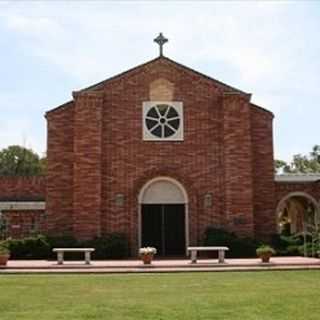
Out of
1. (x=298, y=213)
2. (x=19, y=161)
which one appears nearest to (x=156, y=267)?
(x=298, y=213)

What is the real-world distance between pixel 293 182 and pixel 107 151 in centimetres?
959

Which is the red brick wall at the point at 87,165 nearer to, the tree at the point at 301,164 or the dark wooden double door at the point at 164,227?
the dark wooden double door at the point at 164,227

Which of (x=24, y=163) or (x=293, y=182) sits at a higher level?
(x=24, y=163)

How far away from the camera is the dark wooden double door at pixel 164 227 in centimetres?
3284

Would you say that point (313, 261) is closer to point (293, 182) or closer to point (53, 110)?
point (293, 182)

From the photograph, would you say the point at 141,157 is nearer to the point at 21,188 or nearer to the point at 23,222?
the point at 23,222

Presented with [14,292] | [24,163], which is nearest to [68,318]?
[14,292]

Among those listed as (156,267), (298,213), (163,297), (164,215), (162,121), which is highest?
(162,121)

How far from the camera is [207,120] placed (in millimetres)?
33438

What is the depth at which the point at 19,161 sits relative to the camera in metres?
78.8

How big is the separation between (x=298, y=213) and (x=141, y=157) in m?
12.4

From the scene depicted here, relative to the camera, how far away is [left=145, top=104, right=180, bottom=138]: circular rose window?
33.3 m

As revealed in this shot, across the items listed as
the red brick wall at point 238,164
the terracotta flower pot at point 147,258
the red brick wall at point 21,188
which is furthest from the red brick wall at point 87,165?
the red brick wall at point 21,188

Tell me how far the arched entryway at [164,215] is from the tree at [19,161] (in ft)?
150
